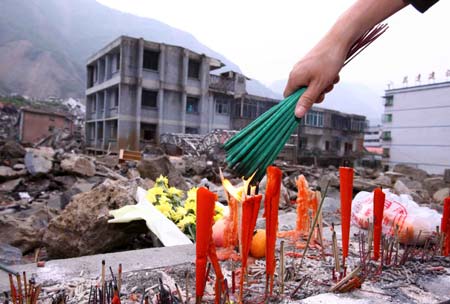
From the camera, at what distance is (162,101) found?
23.8 meters

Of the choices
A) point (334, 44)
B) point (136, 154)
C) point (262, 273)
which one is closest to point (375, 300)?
point (262, 273)

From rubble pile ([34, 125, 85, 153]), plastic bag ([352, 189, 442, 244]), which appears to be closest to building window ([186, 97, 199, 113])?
rubble pile ([34, 125, 85, 153])

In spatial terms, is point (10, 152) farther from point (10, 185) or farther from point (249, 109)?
point (249, 109)

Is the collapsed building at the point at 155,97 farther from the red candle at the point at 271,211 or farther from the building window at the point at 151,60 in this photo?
the red candle at the point at 271,211

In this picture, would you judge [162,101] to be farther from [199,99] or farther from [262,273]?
[262,273]

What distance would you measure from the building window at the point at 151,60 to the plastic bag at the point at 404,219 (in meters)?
21.9

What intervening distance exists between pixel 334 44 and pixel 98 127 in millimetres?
28006

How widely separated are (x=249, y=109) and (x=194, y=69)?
18.3 ft

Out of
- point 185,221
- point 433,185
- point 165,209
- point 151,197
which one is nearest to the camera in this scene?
point 185,221

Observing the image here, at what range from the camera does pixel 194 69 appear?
25.7 meters

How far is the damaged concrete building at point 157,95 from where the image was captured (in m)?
22.8

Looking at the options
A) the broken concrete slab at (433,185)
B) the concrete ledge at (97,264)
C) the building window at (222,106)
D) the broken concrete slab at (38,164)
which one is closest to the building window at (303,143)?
the building window at (222,106)

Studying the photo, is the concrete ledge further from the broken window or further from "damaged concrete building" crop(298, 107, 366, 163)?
the broken window

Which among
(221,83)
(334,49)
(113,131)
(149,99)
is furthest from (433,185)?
(113,131)
